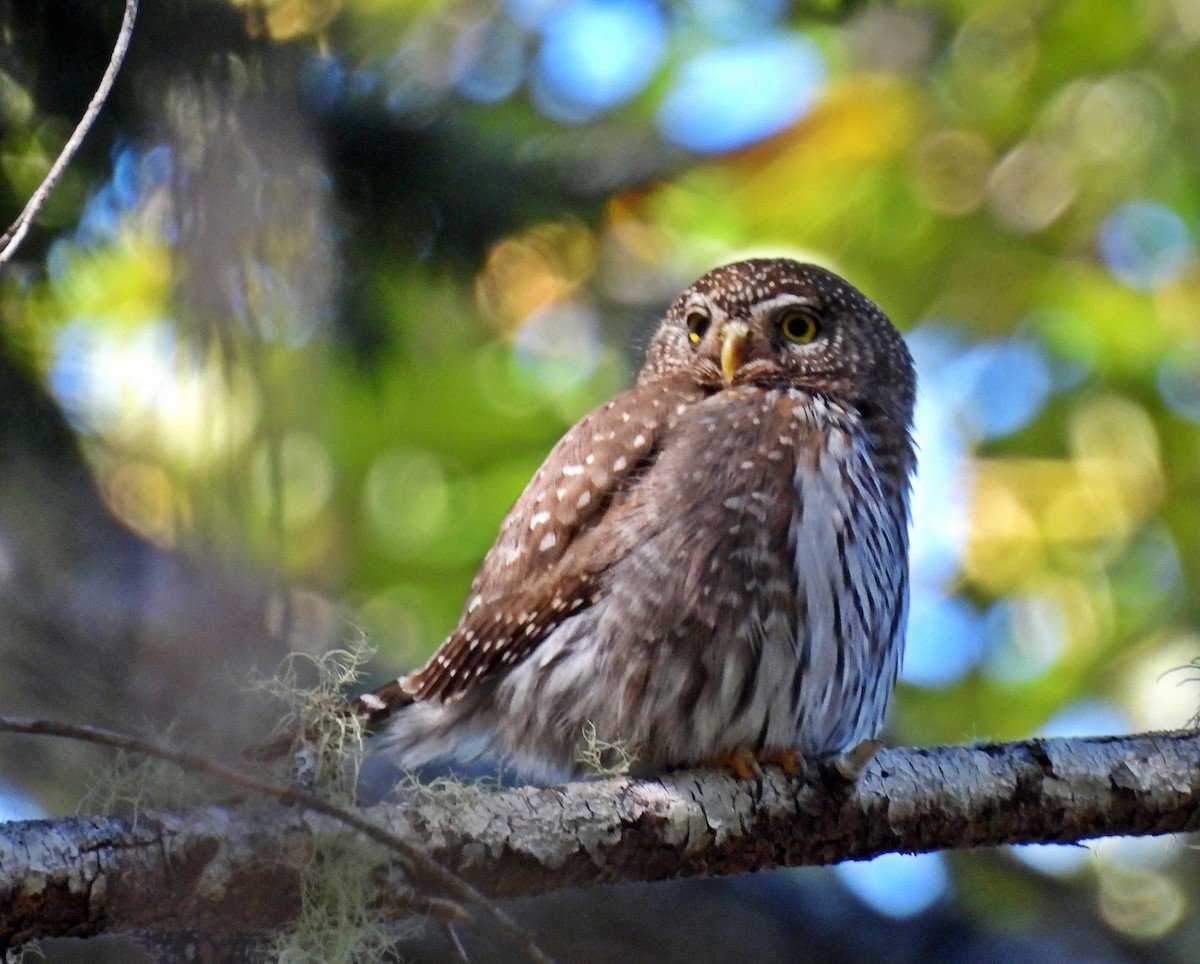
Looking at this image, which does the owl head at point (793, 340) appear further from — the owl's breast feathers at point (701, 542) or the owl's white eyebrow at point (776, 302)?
the owl's breast feathers at point (701, 542)

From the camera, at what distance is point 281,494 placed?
7.47ft

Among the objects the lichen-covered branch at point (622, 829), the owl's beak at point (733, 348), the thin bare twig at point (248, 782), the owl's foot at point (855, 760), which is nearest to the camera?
the thin bare twig at point (248, 782)

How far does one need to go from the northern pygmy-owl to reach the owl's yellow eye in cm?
16

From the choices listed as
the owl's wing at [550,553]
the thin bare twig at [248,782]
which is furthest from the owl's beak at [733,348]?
the thin bare twig at [248,782]

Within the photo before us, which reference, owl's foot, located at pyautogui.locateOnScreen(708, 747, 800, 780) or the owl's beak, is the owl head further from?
owl's foot, located at pyautogui.locateOnScreen(708, 747, 800, 780)

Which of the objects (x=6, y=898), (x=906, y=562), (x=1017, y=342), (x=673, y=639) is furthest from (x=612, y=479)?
(x=1017, y=342)

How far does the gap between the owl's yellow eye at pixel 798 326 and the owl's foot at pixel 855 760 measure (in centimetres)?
135

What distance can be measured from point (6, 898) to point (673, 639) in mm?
1483

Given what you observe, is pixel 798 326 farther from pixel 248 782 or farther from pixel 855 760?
pixel 248 782

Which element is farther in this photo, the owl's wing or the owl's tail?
the owl's tail

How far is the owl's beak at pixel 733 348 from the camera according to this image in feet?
12.8

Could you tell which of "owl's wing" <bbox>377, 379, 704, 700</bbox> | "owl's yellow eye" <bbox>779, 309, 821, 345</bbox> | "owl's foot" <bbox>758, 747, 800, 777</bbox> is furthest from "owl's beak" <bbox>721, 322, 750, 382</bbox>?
"owl's foot" <bbox>758, 747, 800, 777</bbox>

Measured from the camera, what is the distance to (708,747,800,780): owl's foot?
10.3ft

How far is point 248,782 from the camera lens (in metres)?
1.99
